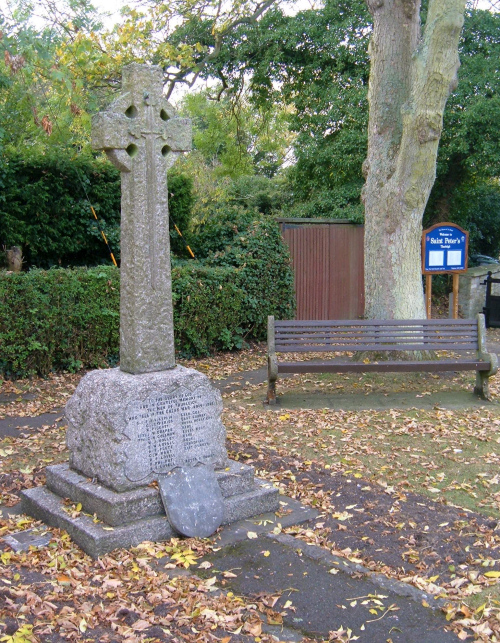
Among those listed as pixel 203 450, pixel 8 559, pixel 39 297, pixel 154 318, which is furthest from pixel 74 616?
pixel 39 297

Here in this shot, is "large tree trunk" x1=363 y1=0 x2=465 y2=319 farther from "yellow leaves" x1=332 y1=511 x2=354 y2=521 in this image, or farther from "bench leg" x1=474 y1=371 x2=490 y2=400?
"yellow leaves" x1=332 y1=511 x2=354 y2=521

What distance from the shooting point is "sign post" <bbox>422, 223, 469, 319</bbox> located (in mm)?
12469

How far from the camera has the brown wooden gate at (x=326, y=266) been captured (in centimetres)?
Result: 1424

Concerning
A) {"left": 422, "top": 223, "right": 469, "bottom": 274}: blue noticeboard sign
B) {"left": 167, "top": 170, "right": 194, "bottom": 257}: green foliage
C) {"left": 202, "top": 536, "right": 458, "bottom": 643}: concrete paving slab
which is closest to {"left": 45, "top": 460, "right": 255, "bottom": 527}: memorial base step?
{"left": 202, "top": 536, "right": 458, "bottom": 643}: concrete paving slab

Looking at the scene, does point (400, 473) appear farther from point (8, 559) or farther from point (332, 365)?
point (8, 559)

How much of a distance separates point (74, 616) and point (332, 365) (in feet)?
17.5

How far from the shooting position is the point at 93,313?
9859mm

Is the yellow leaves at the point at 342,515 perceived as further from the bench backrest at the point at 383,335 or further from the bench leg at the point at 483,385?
the bench leg at the point at 483,385

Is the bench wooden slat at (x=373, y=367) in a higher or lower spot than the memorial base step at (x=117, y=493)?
higher

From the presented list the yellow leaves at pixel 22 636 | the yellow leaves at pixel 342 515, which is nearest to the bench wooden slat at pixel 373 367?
the yellow leaves at pixel 342 515

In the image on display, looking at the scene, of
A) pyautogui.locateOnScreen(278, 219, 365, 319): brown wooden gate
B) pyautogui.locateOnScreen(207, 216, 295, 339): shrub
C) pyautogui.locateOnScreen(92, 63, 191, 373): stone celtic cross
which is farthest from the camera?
pyautogui.locateOnScreen(278, 219, 365, 319): brown wooden gate

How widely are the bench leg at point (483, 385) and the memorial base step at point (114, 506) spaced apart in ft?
14.7

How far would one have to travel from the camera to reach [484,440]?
709cm

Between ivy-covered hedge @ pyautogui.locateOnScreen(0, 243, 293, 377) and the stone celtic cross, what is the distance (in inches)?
182
